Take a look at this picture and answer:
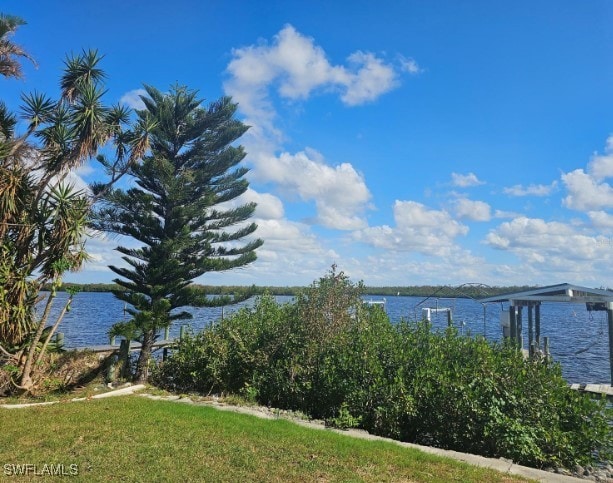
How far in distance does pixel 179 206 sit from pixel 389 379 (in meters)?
7.12

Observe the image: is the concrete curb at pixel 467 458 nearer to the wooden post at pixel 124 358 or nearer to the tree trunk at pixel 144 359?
the tree trunk at pixel 144 359

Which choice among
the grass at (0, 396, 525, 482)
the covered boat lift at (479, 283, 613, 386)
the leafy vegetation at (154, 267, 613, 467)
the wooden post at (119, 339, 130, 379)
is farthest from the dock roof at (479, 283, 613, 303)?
the wooden post at (119, 339, 130, 379)

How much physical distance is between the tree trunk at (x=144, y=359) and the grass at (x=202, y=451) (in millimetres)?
3249

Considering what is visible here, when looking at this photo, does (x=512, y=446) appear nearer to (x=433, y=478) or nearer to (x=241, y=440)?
(x=433, y=478)

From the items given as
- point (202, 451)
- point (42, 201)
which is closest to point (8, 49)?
point (42, 201)

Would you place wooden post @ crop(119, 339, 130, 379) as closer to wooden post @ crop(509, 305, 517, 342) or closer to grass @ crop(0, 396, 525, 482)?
grass @ crop(0, 396, 525, 482)

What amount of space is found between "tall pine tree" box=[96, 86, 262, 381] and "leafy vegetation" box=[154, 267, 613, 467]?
9.51 ft

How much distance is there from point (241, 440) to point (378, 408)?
1.85 meters

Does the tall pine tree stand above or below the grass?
above

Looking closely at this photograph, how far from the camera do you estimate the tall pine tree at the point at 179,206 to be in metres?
11.3

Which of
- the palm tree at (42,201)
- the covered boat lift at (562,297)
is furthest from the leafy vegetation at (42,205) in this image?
the covered boat lift at (562,297)

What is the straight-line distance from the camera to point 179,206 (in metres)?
11.5

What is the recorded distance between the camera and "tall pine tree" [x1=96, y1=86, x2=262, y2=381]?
11.3 meters

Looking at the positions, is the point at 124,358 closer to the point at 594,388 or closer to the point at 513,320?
the point at 513,320
